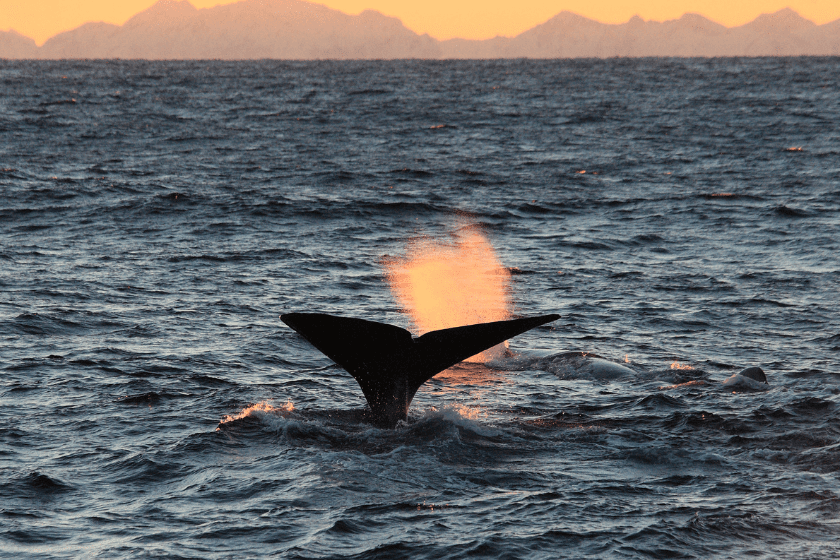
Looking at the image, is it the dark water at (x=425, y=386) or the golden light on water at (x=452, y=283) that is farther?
the golden light on water at (x=452, y=283)

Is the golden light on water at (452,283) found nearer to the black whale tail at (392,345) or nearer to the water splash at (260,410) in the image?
the water splash at (260,410)

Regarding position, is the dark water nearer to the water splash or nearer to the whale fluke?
the water splash

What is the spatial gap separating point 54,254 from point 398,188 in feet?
43.9


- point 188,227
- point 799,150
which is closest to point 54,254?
point 188,227

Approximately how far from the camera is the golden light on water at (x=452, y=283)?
15594 mm

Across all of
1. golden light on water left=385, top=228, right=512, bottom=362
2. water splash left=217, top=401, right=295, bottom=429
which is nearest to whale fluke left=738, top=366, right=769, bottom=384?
golden light on water left=385, top=228, right=512, bottom=362

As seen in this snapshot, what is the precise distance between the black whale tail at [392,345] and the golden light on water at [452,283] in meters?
4.50

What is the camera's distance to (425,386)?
38.7 feet

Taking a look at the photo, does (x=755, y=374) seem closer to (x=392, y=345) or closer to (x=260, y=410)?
(x=392, y=345)

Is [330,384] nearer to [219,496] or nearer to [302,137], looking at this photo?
[219,496]

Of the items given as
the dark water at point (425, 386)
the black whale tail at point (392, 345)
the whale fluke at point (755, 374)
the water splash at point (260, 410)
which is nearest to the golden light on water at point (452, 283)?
the dark water at point (425, 386)

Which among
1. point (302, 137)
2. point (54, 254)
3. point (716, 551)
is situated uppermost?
point (302, 137)

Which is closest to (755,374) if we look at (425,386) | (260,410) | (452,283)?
(425,386)

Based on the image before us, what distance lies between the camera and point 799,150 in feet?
131
